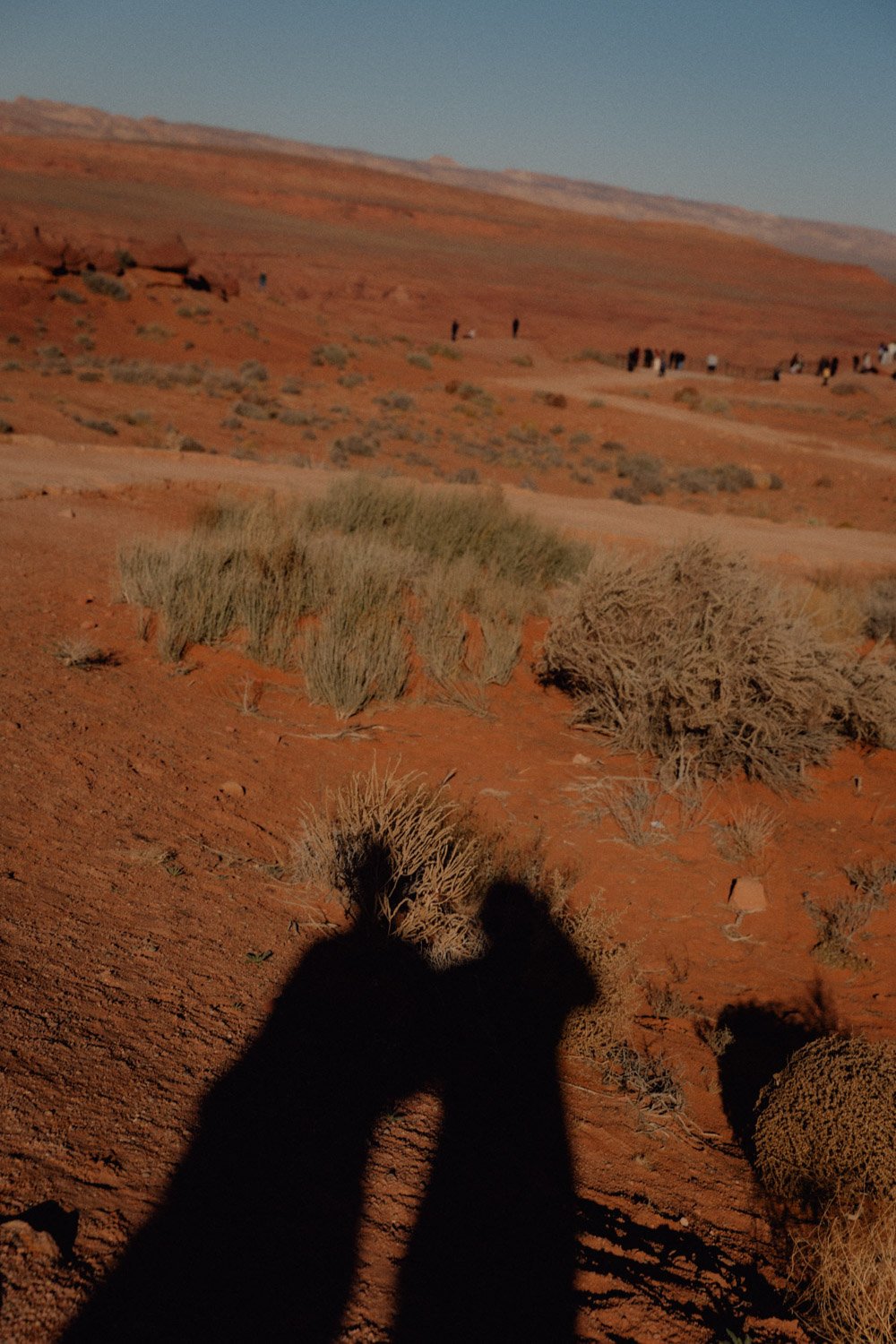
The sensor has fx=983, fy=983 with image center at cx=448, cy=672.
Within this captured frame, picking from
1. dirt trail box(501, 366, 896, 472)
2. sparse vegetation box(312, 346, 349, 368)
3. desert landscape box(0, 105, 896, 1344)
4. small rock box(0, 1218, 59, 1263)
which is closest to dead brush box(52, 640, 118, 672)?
desert landscape box(0, 105, 896, 1344)

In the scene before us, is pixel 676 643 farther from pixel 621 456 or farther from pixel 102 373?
pixel 102 373

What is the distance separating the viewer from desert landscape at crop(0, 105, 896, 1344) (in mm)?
2736

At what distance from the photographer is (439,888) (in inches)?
189

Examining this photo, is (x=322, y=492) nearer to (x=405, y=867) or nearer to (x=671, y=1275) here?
(x=405, y=867)

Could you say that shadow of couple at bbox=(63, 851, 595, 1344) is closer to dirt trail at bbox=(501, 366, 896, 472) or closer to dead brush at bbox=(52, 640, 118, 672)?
dead brush at bbox=(52, 640, 118, 672)

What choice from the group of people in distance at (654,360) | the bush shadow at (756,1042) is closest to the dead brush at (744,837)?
the bush shadow at (756,1042)

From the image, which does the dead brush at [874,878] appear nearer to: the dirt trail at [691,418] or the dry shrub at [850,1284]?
the dry shrub at [850,1284]

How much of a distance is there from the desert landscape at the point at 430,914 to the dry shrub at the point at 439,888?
27 millimetres

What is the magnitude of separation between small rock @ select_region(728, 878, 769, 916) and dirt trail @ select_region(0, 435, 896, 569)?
6.20 meters

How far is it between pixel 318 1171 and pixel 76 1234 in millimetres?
788

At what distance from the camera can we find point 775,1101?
3.84 m

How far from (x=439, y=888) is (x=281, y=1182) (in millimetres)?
2044

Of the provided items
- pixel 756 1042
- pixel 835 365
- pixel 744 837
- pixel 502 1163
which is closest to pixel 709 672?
pixel 744 837

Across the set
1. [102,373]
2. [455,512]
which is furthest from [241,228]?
[455,512]
